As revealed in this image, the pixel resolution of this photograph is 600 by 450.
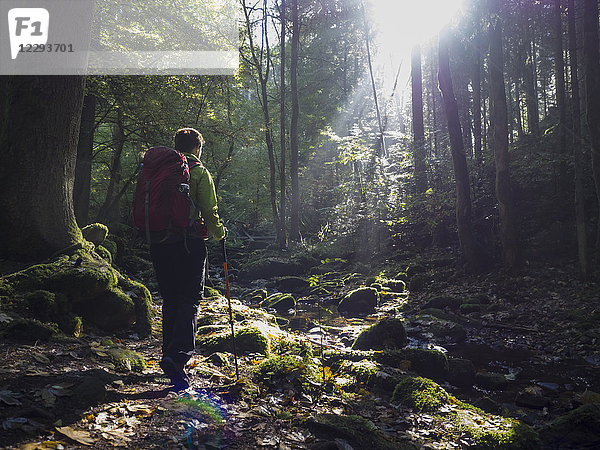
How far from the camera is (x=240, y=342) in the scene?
6.09 metres

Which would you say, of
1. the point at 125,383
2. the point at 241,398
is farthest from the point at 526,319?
the point at 125,383

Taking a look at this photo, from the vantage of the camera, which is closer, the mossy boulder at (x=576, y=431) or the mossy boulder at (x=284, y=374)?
the mossy boulder at (x=576, y=431)

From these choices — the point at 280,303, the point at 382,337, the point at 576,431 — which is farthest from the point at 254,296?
the point at 576,431

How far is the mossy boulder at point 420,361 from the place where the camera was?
6.32 metres

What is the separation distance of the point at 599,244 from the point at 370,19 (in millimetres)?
21245

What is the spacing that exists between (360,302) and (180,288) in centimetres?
777

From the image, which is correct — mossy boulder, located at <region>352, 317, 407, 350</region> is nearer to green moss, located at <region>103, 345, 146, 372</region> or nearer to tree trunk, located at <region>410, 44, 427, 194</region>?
green moss, located at <region>103, 345, 146, 372</region>

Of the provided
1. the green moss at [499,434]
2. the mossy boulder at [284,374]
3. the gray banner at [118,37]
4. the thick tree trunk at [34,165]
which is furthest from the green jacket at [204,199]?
the gray banner at [118,37]

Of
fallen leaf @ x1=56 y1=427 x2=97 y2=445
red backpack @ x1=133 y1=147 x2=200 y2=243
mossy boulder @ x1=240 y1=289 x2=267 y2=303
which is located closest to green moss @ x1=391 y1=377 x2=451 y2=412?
red backpack @ x1=133 y1=147 x2=200 y2=243

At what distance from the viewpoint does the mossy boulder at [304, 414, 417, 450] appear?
3.64m

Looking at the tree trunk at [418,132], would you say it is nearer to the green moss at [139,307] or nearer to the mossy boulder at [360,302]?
the mossy boulder at [360,302]

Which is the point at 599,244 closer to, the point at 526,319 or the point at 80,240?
the point at 526,319

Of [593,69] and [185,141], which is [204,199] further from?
[593,69]

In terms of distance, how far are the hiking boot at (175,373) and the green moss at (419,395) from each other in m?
2.30
